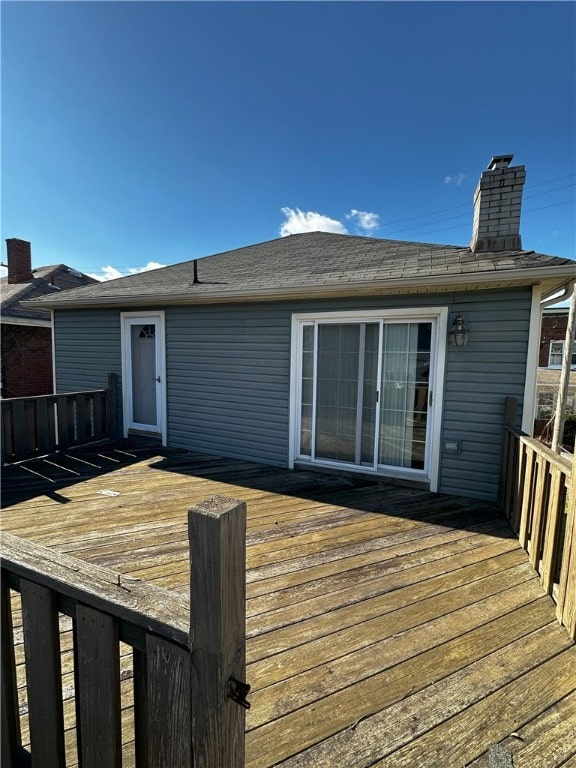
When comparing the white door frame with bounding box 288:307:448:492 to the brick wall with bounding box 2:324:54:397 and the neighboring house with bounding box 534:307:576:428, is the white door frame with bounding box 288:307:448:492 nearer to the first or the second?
the brick wall with bounding box 2:324:54:397

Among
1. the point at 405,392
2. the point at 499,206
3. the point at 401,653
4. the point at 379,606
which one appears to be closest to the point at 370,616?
the point at 379,606

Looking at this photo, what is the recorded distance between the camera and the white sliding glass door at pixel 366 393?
4.21 metres

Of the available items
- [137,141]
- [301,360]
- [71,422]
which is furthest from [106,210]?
[301,360]

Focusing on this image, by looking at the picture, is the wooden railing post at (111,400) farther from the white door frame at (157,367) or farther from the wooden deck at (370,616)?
the wooden deck at (370,616)

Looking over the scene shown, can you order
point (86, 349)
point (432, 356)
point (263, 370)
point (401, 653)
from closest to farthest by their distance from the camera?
point (401, 653) < point (432, 356) < point (263, 370) < point (86, 349)

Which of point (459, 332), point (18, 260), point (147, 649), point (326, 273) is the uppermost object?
point (18, 260)

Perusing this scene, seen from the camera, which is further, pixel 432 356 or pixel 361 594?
pixel 432 356

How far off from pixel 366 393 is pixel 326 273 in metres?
1.61

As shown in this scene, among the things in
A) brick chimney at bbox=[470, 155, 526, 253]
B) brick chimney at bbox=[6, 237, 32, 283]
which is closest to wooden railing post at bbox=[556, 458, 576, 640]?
brick chimney at bbox=[470, 155, 526, 253]

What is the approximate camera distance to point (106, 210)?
11195mm

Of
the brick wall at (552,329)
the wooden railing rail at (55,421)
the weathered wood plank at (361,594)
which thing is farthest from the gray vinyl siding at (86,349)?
the brick wall at (552,329)

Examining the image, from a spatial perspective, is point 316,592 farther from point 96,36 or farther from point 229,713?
point 96,36

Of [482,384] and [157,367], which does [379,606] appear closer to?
[482,384]

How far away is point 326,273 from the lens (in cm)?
460
